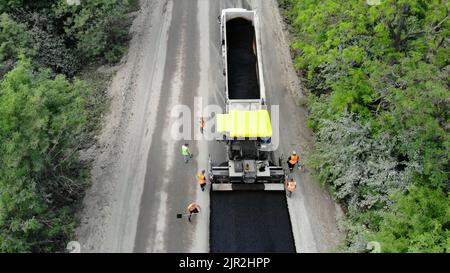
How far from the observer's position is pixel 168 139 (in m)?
22.6

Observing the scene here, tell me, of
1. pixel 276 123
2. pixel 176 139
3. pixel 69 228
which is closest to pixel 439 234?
pixel 276 123

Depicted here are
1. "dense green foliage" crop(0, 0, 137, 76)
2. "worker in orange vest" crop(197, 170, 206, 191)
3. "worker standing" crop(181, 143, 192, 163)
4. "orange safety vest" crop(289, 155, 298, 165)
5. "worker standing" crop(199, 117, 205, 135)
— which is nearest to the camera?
"worker in orange vest" crop(197, 170, 206, 191)

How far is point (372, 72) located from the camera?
2012cm

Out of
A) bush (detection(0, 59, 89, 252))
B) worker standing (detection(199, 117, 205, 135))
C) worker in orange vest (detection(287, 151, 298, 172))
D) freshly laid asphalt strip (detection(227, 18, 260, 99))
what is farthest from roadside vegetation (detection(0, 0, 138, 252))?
worker in orange vest (detection(287, 151, 298, 172))

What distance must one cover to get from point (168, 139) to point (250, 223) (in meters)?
6.72

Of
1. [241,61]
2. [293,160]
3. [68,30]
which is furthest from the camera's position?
[68,30]

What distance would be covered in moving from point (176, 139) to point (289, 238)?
7.95 meters

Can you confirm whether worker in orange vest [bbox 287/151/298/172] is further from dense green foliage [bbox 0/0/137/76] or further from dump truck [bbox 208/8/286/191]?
dense green foliage [bbox 0/0/137/76]

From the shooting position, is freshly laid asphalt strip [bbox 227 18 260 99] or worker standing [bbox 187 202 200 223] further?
freshly laid asphalt strip [bbox 227 18 260 99]

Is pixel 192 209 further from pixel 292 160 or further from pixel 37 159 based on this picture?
pixel 37 159

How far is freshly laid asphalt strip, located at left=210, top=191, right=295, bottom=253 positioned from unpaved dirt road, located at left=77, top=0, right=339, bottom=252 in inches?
18.0

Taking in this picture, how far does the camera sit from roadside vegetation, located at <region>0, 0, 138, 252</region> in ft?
55.2

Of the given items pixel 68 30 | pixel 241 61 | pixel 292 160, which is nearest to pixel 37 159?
pixel 68 30
